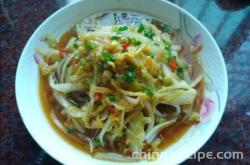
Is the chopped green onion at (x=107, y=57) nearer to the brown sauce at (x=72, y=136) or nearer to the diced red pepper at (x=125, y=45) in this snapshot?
the diced red pepper at (x=125, y=45)

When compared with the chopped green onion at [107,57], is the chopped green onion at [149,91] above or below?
below

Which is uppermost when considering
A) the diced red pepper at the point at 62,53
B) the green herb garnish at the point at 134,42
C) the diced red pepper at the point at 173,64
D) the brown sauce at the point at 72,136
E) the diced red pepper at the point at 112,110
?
the green herb garnish at the point at 134,42

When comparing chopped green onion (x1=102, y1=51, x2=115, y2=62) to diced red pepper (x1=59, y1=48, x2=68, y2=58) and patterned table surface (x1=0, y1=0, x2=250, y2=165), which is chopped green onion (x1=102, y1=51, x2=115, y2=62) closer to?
diced red pepper (x1=59, y1=48, x2=68, y2=58)

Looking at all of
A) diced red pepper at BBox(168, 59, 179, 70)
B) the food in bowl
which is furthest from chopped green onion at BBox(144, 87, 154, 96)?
diced red pepper at BBox(168, 59, 179, 70)

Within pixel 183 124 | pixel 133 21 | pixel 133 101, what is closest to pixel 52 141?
pixel 133 101

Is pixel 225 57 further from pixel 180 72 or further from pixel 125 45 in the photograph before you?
pixel 125 45

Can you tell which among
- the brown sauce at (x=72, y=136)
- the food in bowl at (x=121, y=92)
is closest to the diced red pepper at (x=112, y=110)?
the food in bowl at (x=121, y=92)

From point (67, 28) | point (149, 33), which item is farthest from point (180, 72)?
point (67, 28)

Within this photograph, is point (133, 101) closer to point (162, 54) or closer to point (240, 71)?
point (162, 54)
